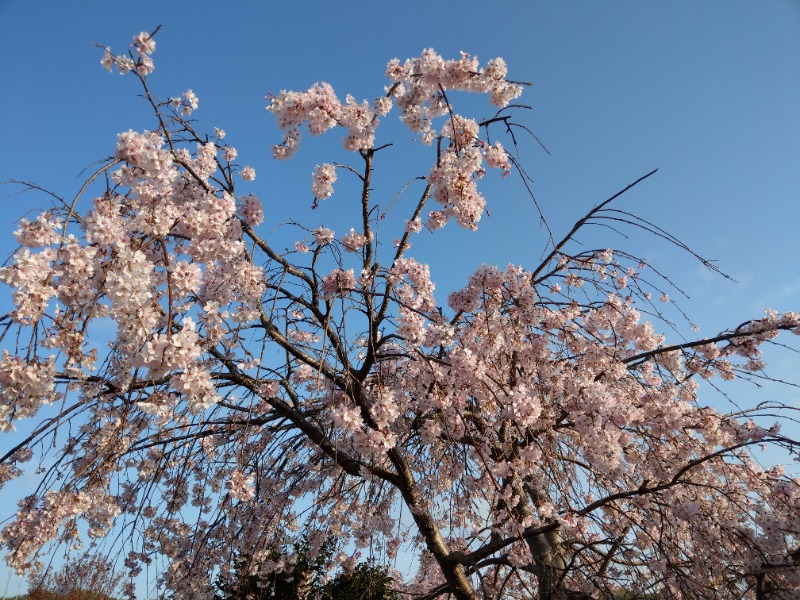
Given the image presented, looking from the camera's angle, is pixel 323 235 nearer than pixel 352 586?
Yes

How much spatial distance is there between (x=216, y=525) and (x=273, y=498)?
0.57 meters

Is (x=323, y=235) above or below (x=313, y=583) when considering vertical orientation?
above

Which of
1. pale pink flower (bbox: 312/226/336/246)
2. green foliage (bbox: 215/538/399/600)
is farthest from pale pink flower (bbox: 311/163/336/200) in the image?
green foliage (bbox: 215/538/399/600)

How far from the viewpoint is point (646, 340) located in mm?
4941

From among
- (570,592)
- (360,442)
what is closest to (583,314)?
(570,592)

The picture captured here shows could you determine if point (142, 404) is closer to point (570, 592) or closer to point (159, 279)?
point (159, 279)

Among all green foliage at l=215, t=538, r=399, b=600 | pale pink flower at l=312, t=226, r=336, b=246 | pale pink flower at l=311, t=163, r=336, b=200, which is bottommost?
green foliage at l=215, t=538, r=399, b=600

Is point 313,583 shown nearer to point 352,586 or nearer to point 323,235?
point 352,586

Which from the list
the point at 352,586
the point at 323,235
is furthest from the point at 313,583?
the point at 323,235

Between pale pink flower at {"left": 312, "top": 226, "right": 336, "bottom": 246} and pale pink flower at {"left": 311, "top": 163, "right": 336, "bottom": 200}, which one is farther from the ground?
pale pink flower at {"left": 311, "top": 163, "right": 336, "bottom": 200}

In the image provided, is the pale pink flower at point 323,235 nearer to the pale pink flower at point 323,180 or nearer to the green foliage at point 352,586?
the pale pink flower at point 323,180

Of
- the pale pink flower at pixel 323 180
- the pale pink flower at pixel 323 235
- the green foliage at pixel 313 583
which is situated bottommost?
the green foliage at pixel 313 583

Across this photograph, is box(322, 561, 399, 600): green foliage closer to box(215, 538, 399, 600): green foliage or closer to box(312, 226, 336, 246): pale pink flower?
box(215, 538, 399, 600): green foliage

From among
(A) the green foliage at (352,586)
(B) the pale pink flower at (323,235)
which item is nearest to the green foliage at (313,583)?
(A) the green foliage at (352,586)
